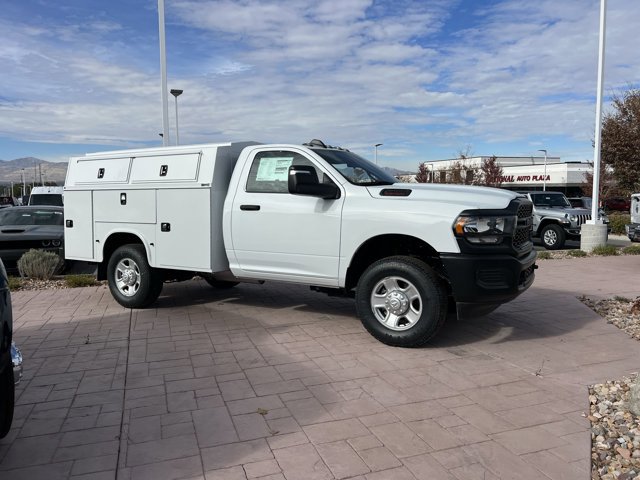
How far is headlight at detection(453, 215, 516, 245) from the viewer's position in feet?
16.6

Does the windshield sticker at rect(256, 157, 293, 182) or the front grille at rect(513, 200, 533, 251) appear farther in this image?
the windshield sticker at rect(256, 157, 293, 182)

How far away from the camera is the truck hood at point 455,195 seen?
5.16 meters

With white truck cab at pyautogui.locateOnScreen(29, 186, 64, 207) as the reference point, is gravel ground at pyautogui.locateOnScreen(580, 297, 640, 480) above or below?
below

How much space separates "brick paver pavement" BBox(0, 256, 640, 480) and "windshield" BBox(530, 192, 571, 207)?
1153 centimetres

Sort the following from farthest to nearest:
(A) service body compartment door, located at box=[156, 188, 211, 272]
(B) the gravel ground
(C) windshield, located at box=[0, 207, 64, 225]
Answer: (C) windshield, located at box=[0, 207, 64, 225] < (A) service body compartment door, located at box=[156, 188, 211, 272] < (B) the gravel ground

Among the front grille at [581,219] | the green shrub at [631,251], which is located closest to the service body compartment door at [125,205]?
the green shrub at [631,251]

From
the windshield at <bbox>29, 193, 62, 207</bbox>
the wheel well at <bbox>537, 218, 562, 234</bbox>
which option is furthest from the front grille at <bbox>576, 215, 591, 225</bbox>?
the windshield at <bbox>29, 193, 62, 207</bbox>

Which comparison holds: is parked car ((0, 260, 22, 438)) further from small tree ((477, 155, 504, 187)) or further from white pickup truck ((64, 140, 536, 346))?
small tree ((477, 155, 504, 187))

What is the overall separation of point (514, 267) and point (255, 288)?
470 centimetres

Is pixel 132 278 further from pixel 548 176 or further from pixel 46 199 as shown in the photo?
pixel 548 176

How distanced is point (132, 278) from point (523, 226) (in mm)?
4915

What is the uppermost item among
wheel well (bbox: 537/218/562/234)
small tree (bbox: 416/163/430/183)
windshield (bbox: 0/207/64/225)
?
small tree (bbox: 416/163/430/183)

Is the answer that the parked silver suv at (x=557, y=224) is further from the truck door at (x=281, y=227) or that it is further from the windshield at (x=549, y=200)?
the truck door at (x=281, y=227)

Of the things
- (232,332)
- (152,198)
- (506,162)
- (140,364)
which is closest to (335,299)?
(232,332)
